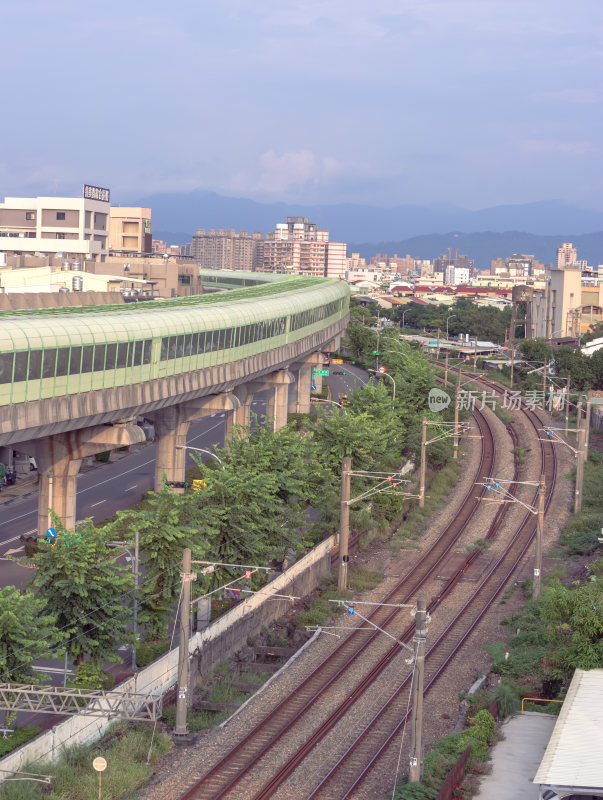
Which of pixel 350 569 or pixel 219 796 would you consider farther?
pixel 350 569

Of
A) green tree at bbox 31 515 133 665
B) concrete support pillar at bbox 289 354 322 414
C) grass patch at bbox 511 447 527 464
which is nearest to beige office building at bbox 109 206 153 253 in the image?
concrete support pillar at bbox 289 354 322 414

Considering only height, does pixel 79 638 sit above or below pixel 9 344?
below

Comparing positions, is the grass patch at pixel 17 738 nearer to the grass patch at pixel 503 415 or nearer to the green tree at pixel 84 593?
the green tree at pixel 84 593

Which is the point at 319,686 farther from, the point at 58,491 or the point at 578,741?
the point at 58,491

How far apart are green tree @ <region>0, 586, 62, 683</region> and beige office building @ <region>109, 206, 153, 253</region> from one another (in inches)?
5193

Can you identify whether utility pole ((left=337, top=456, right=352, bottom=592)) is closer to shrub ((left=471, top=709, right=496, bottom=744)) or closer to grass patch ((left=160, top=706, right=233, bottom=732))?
grass patch ((left=160, top=706, right=233, bottom=732))

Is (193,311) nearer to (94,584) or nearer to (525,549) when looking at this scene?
(525,549)

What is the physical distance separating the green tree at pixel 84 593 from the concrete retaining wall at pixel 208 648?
1369mm

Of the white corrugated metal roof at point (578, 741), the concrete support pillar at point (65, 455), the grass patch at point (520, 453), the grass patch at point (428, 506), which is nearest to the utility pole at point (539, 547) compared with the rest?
the grass patch at point (428, 506)

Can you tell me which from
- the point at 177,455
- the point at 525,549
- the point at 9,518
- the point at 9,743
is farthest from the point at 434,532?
the point at 9,743

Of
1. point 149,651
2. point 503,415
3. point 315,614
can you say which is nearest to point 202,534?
point 149,651

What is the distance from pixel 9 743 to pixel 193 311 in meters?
28.7

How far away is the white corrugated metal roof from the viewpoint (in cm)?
2502

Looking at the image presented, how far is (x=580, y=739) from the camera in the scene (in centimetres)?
2734
